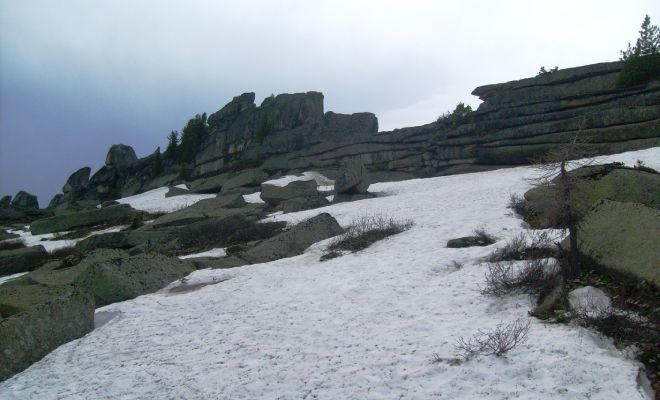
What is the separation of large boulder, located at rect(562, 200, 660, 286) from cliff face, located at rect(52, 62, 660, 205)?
175 inches

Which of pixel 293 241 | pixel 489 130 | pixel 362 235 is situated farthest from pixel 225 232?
pixel 489 130

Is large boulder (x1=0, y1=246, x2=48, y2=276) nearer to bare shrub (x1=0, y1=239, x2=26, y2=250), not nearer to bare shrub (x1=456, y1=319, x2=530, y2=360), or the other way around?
bare shrub (x1=0, y1=239, x2=26, y2=250)

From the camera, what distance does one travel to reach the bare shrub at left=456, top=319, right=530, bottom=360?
23.0 feet

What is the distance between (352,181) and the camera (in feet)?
93.2

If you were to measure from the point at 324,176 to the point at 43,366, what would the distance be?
3793cm

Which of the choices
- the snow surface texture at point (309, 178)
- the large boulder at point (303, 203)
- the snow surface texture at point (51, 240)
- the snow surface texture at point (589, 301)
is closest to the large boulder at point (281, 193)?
the large boulder at point (303, 203)

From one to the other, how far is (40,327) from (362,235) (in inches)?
395

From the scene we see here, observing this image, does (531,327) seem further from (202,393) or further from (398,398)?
(202,393)

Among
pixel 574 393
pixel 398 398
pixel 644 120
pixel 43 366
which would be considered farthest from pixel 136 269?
pixel 644 120

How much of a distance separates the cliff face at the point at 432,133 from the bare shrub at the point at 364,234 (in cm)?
702

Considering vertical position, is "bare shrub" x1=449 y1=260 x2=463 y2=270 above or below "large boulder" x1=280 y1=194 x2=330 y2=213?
below

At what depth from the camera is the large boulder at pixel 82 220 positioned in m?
30.6

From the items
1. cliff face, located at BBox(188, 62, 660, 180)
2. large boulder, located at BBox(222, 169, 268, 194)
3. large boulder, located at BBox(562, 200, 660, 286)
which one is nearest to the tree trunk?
large boulder, located at BBox(562, 200, 660, 286)

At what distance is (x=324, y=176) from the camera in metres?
46.1
